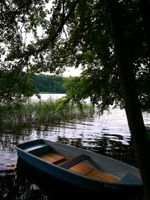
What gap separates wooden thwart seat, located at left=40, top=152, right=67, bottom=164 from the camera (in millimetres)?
12532

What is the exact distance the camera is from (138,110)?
18.1 ft

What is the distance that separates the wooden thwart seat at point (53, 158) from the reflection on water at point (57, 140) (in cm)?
137

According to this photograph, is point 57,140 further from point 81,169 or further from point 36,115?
point 81,169

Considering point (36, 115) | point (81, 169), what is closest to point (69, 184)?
point (81, 169)

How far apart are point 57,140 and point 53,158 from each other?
6.94 meters

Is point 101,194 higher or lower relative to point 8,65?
lower

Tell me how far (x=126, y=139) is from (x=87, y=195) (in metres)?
12.0

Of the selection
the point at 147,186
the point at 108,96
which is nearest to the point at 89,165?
the point at 108,96

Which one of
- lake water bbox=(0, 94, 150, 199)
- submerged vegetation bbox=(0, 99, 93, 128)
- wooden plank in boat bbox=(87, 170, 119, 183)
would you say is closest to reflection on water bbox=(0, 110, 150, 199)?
lake water bbox=(0, 94, 150, 199)

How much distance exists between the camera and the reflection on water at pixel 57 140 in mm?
10328

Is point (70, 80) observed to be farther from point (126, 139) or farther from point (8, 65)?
point (8, 65)

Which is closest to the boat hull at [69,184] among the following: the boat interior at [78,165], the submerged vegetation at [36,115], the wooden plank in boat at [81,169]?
the boat interior at [78,165]

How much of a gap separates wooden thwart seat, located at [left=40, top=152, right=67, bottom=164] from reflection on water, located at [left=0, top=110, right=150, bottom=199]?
137 cm

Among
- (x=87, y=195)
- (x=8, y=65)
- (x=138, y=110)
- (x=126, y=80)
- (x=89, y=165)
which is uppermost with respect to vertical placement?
(x=8, y=65)
